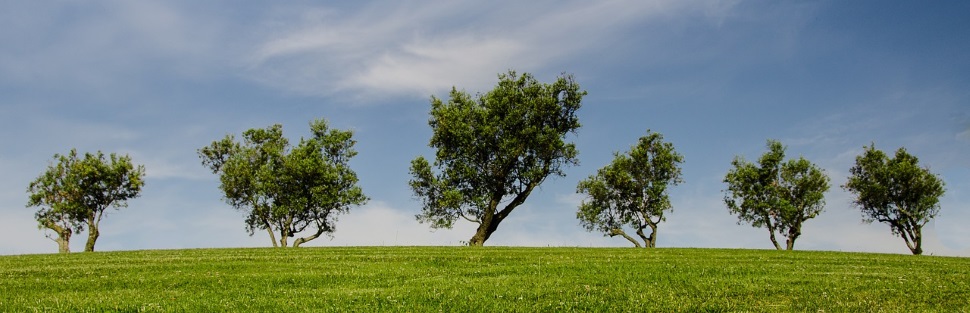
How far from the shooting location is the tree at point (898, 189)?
2282 inches

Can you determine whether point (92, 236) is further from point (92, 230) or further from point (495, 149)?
point (495, 149)

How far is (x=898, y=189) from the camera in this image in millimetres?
58938

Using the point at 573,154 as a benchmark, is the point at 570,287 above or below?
below

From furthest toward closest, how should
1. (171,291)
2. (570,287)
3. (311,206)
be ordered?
(311,206), (171,291), (570,287)

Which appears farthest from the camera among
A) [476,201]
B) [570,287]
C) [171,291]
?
[476,201]

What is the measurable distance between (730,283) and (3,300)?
19.1 m

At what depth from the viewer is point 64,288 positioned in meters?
18.5

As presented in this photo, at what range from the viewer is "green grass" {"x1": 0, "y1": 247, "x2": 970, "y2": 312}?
1370 cm

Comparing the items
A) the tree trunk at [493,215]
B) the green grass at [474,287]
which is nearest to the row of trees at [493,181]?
the tree trunk at [493,215]

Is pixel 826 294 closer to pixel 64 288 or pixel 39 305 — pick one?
pixel 39 305

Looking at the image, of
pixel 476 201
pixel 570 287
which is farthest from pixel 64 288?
pixel 476 201

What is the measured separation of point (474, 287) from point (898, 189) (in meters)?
58.6

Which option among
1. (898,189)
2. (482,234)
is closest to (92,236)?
(482,234)

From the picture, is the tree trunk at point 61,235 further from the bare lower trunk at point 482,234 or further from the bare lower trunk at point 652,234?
the bare lower trunk at point 652,234
